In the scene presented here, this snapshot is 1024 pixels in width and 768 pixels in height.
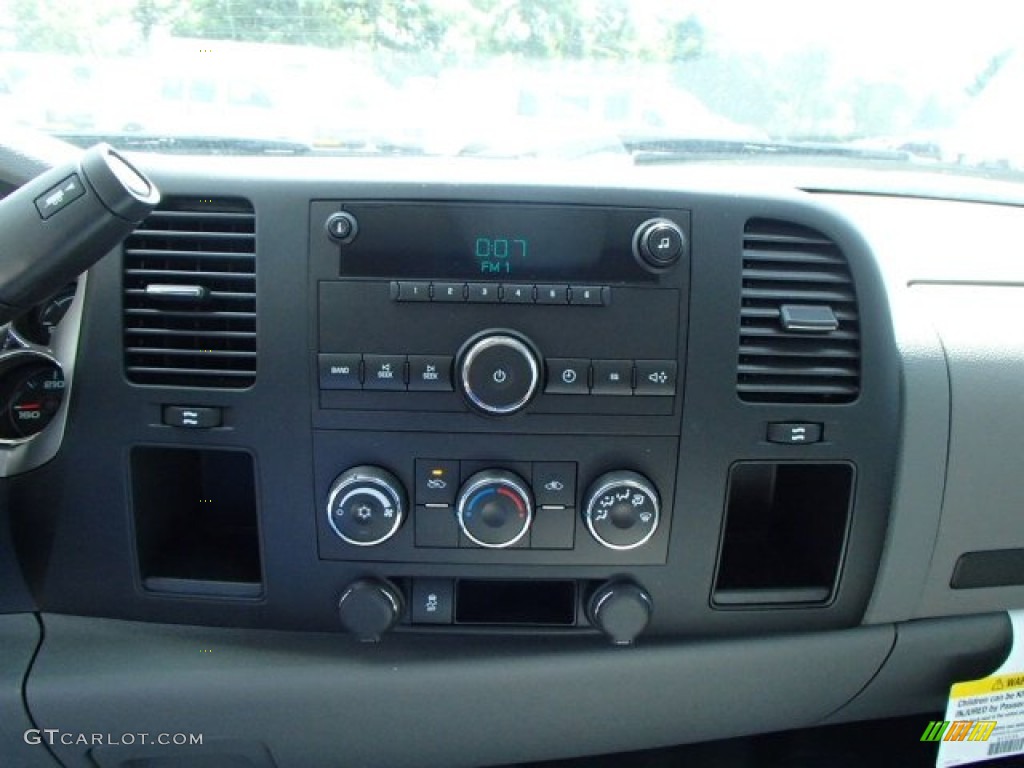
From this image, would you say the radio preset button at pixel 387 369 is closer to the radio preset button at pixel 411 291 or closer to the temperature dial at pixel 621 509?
the radio preset button at pixel 411 291

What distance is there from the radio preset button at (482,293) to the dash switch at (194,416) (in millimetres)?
414

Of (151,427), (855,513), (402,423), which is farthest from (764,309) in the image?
(151,427)

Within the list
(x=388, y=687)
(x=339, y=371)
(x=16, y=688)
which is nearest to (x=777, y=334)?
(x=339, y=371)

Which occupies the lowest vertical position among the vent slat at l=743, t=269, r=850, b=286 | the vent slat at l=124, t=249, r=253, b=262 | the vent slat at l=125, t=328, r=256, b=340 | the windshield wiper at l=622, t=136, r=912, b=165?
the vent slat at l=125, t=328, r=256, b=340

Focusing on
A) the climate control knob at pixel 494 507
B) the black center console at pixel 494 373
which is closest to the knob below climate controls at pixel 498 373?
the black center console at pixel 494 373

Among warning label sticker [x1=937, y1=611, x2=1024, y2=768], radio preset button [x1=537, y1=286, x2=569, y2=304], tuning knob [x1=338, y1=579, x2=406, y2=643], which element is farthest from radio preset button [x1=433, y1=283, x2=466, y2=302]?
warning label sticker [x1=937, y1=611, x2=1024, y2=768]

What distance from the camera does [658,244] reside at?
122cm

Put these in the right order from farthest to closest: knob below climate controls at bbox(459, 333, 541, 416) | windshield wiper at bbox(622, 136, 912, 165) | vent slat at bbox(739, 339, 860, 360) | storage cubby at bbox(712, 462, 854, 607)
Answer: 1. windshield wiper at bbox(622, 136, 912, 165)
2. storage cubby at bbox(712, 462, 854, 607)
3. vent slat at bbox(739, 339, 860, 360)
4. knob below climate controls at bbox(459, 333, 541, 416)

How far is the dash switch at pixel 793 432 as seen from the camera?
1316 millimetres

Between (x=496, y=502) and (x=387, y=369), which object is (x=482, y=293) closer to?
(x=387, y=369)

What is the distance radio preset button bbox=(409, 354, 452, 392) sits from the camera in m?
1.23

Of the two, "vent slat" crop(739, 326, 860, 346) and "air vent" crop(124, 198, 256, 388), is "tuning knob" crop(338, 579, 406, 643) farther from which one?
"vent slat" crop(739, 326, 860, 346)

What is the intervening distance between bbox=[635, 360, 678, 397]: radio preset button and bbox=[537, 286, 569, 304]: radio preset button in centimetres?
14

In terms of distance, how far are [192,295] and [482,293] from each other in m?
0.41
